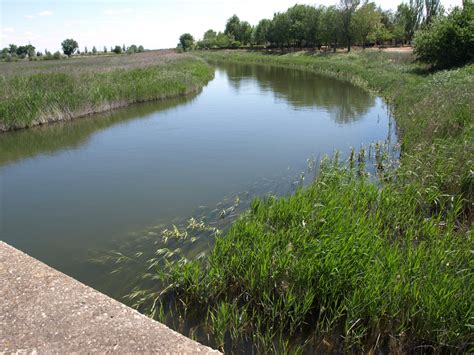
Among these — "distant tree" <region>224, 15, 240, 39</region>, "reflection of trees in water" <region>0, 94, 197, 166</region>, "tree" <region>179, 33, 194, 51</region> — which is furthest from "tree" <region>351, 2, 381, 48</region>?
"tree" <region>179, 33, 194, 51</region>

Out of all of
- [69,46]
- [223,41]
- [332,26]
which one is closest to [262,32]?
[223,41]

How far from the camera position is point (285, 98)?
70.5 ft

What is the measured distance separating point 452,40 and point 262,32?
60.8 metres

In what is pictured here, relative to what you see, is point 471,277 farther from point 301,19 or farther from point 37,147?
point 301,19

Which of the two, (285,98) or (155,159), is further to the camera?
(285,98)

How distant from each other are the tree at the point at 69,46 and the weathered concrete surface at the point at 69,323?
99948 mm

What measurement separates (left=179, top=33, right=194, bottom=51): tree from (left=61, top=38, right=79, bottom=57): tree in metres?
30.4

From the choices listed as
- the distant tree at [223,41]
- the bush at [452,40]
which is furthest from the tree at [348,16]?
the distant tree at [223,41]

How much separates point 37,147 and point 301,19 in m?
64.4

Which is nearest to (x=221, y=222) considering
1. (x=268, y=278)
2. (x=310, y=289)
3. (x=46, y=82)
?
(x=268, y=278)

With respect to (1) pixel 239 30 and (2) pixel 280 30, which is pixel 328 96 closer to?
(2) pixel 280 30

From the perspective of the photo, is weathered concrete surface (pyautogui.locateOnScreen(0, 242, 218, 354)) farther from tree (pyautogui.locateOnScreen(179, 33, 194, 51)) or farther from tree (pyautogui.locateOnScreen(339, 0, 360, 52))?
tree (pyautogui.locateOnScreen(179, 33, 194, 51))

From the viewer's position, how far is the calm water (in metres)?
6.66

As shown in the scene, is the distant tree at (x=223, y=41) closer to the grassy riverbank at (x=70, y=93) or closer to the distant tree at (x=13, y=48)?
the distant tree at (x=13, y=48)
